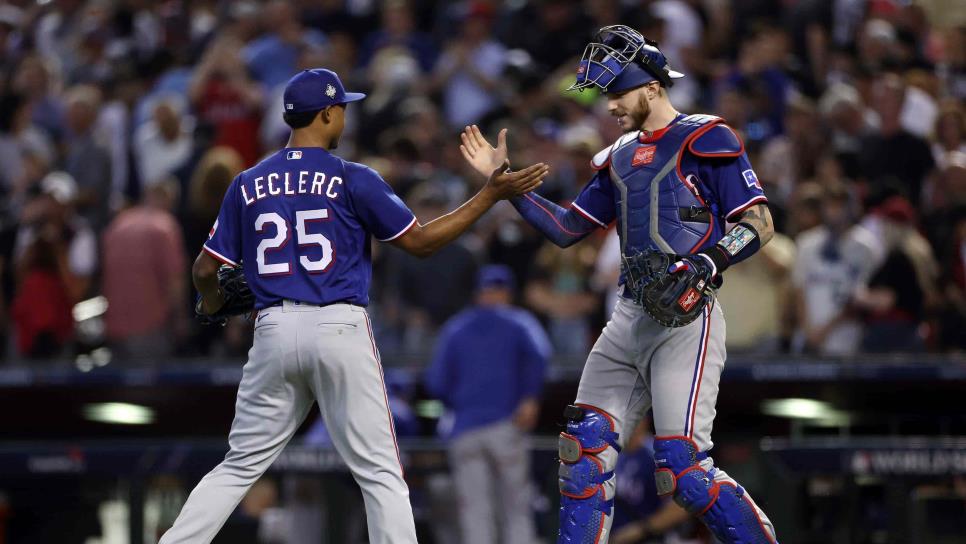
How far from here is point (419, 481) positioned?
34.8 feet

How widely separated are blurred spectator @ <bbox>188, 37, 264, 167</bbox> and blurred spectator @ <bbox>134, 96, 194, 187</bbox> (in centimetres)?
24

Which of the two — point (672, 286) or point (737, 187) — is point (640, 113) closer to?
point (737, 187)

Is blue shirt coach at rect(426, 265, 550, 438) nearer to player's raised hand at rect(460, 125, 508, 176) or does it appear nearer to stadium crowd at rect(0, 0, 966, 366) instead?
stadium crowd at rect(0, 0, 966, 366)

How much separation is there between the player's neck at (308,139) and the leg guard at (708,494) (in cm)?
183

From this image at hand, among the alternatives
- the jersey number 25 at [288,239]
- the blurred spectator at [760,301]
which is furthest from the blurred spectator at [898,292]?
the jersey number 25 at [288,239]

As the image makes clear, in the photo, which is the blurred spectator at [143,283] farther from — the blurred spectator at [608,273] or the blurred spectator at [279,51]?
the blurred spectator at [608,273]

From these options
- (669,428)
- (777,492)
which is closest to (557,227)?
(669,428)

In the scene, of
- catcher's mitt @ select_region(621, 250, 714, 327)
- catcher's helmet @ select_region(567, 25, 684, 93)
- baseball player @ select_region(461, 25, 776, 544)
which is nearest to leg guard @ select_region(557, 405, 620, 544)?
baseball player @ select_region(461, 25, 776, 544)

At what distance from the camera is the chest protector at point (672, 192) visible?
20.6ft

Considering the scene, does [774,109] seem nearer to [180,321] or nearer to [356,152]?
[356,152]

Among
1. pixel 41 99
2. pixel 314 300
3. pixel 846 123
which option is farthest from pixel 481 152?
pixel 41 99

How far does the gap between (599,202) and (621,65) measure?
593 millimetres

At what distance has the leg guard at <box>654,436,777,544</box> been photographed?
20.0 feet

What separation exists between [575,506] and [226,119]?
7.89 meters
